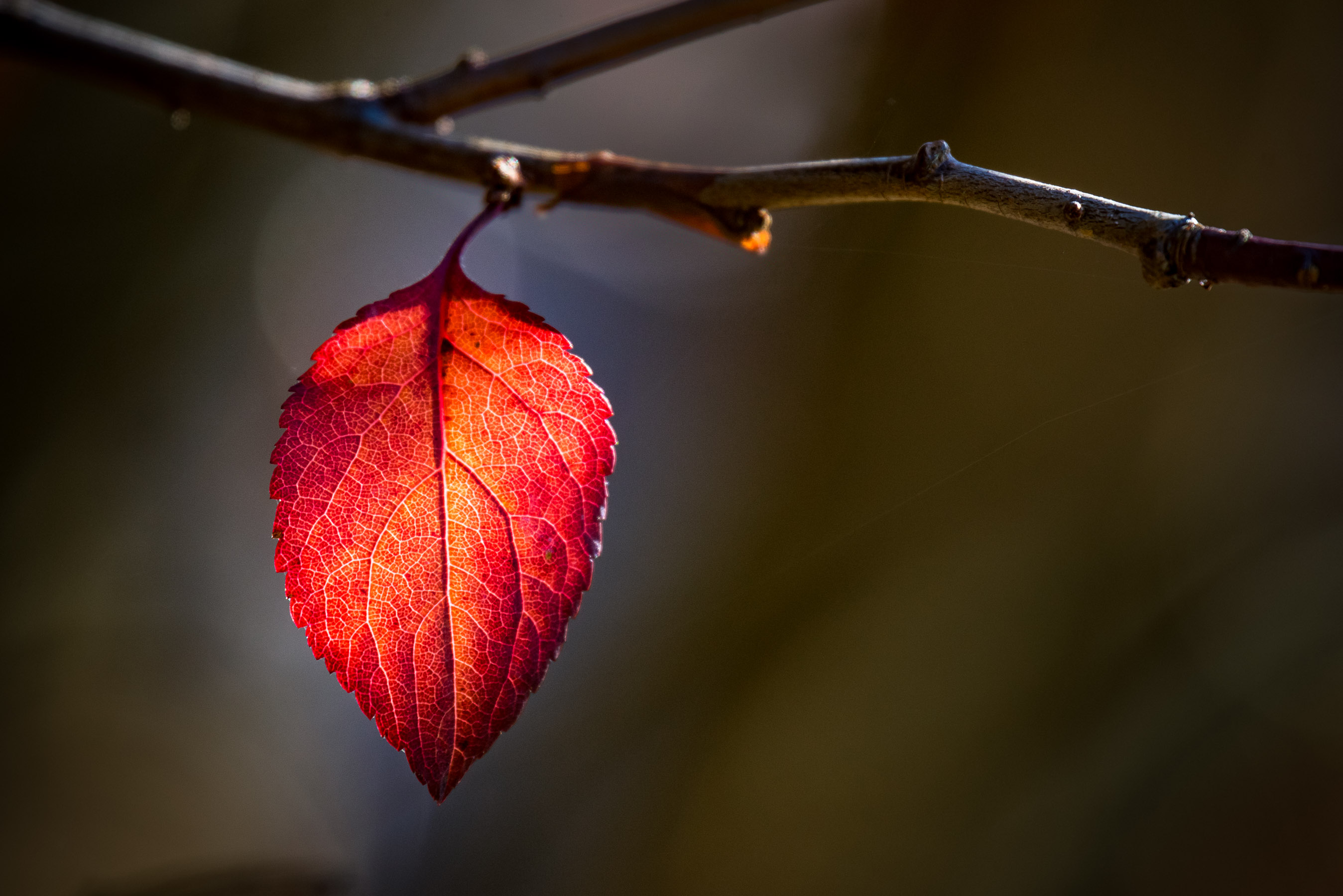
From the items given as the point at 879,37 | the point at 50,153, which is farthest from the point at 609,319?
the point at 50,153

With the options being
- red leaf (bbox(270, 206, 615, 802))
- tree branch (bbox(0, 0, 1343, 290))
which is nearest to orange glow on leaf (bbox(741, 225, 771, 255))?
tree branch (bbox(0, 0, 1343, 290))

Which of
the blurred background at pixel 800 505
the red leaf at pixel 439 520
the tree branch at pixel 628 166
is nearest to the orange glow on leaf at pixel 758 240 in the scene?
the tree branch at pixel 628 166

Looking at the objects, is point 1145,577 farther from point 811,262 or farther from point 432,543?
point 432,543

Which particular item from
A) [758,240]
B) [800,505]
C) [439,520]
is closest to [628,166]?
[758,240]

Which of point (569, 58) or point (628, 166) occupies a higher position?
point (569, 58)

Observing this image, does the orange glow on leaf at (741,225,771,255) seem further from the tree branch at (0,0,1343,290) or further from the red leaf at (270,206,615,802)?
the red leaf at (270,206,615,802)

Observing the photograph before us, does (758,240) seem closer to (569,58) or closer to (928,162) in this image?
(928,162)
